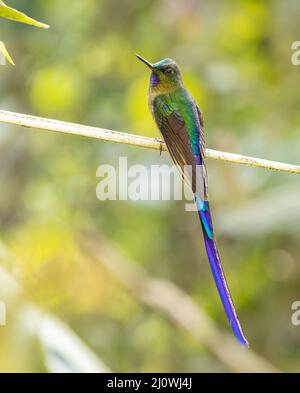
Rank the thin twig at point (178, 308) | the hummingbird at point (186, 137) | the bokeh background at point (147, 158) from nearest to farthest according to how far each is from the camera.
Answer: the hummingbird at point (186, 137), the thin twig at point (178, 308), the bokeh background at point (147, 158)

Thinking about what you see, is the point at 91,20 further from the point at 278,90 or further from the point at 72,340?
the point at 72,340

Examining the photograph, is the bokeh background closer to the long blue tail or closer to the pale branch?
the long blue tail

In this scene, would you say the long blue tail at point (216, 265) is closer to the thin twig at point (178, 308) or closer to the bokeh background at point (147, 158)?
the thin twig at point (178, 308)

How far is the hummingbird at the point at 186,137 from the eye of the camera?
232 cm

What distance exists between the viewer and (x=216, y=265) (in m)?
2.30

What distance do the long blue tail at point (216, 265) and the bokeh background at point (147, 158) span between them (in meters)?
1.41

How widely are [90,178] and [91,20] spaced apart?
1.01 meters

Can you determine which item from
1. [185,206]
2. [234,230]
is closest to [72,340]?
[234,230]

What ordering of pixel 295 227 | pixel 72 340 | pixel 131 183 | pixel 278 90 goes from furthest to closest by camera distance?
pixel 278 90 → pixel 131 183 → pixel 295 227 → pixel 72 340

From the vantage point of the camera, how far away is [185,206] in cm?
450

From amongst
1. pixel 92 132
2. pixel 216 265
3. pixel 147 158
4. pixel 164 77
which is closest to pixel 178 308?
pixel 147 158

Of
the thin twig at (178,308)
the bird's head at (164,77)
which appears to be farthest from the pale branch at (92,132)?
the thin twig at (178,308)

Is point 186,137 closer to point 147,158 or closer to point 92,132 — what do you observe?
point 92,132

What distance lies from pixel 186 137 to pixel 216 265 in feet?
2.18
